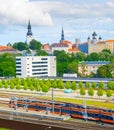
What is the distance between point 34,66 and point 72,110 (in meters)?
39.7

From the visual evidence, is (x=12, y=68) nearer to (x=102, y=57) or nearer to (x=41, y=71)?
(x=41, y=71)

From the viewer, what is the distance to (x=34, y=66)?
217ft

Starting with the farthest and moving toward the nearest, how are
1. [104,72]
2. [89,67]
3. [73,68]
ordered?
[89,67]
[73,68]
[104,72]

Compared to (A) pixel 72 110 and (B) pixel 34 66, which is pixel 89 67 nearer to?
(B) pixel 34 66

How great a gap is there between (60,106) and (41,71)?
39.6 metres

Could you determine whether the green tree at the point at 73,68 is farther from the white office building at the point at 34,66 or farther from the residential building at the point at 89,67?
the white office building at the point at 34,66

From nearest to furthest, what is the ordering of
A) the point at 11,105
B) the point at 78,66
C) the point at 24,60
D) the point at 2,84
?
the point at 11,105
the point at 2,84
the point at 24,60
the point at 78,66

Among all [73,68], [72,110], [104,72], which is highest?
[73,68]

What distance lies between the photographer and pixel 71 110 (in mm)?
26906

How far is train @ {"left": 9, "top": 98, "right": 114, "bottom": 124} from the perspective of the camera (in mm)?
24173

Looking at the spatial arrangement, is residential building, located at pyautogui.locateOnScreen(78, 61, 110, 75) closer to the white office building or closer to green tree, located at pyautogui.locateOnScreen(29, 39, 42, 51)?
the white office building

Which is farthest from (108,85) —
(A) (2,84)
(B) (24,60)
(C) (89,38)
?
(C) (89,38)

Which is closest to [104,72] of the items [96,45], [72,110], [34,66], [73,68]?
[73,68]

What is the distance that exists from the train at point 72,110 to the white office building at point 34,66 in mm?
32247
